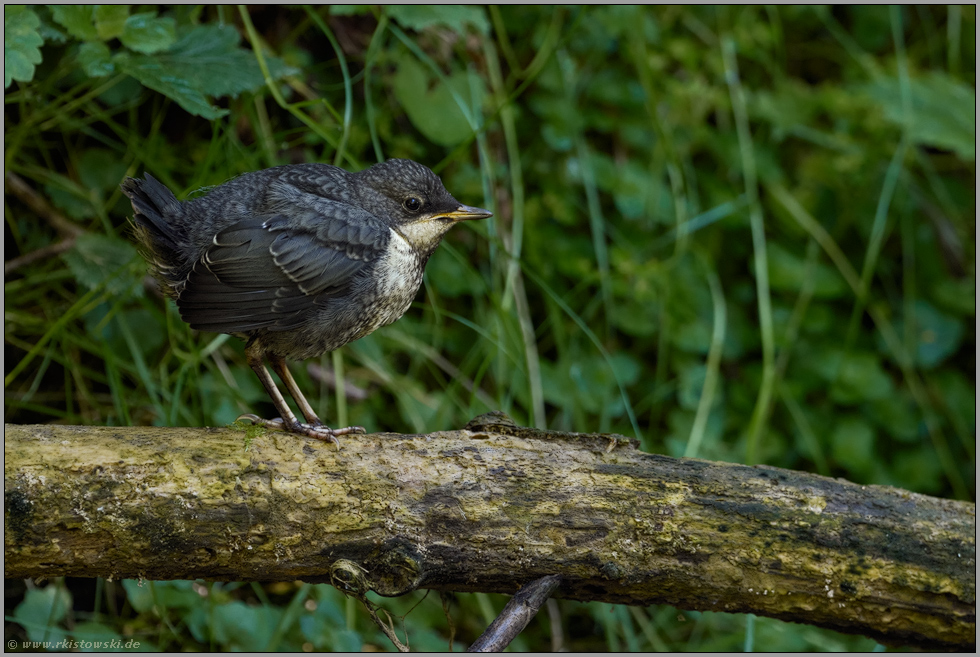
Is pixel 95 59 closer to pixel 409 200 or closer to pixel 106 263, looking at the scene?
pixel 106 263

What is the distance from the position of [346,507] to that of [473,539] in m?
0.33

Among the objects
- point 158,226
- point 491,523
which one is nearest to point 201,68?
point 158,226

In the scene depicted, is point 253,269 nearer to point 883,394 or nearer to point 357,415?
point 357,415

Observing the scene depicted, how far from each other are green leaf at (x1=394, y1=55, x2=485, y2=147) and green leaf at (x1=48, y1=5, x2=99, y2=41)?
125cm

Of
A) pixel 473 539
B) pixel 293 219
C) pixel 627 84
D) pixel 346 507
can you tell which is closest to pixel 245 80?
pixel 293 219

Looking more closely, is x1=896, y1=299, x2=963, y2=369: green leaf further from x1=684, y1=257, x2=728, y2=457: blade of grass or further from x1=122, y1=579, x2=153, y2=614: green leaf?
x1=122, y1=579, x2=153, y2=614: green leaf

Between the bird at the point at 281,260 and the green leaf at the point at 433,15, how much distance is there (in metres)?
0.94

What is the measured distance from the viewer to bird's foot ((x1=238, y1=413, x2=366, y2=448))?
237 centimetres

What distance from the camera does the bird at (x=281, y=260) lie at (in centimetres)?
236

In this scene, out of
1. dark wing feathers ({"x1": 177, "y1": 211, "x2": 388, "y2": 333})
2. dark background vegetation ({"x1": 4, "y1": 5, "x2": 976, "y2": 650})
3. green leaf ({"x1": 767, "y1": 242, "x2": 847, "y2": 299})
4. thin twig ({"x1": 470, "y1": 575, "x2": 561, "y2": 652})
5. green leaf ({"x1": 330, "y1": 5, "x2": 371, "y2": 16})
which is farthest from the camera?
green leaf ({"x1": 767, "y1": 242, "x2": 847, "y2": 299})

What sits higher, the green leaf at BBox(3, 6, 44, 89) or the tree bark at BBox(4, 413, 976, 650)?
the green leaf at BBox(3, 6, 44, 89)

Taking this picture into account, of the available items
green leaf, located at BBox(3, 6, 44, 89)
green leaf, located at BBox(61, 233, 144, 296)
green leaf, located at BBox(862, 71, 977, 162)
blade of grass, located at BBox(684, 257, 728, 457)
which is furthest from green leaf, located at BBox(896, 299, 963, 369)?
green leaf, located at BBox(3, 6, 44, 89)

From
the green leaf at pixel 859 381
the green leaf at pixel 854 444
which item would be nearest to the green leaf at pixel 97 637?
the green leaf at pixel 854 444

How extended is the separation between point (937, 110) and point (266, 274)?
3.63 m
